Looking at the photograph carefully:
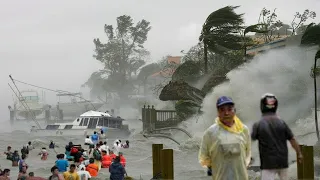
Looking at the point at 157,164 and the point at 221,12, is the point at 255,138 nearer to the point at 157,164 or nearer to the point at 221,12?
the point at 157,164

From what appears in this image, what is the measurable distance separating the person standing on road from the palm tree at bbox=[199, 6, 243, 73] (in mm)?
28607

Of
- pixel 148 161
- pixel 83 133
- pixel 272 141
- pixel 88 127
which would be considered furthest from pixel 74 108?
pixel 272 141

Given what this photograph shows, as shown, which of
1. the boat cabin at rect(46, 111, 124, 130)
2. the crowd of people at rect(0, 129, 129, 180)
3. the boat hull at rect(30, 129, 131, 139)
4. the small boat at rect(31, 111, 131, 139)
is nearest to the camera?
the crowd of people at rect(0, 129, 129, 180)

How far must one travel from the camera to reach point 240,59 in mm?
36500

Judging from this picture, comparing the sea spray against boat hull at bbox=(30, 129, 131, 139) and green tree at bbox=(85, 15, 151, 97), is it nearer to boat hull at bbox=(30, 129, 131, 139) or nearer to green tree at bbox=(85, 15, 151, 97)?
boat hull at bbox=(30, 129, 131, 139)

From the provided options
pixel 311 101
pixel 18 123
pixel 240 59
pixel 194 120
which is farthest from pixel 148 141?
pixel 18 123

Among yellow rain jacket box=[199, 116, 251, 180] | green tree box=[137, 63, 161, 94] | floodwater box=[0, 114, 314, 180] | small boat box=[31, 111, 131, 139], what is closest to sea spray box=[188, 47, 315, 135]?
floodwater box=[0, 114, 314, 180]

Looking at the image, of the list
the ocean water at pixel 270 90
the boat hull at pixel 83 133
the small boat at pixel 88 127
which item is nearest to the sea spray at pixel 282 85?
the ocean water at pixel 270 90

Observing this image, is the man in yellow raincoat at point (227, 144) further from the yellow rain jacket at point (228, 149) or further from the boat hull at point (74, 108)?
the boat hull at point (74, 108)

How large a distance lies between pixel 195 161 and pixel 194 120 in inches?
513

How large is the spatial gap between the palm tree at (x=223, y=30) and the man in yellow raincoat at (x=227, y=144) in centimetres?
2895

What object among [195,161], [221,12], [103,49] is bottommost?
[195,161]

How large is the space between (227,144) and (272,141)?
2.07 feet

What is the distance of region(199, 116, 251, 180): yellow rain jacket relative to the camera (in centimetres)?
602
